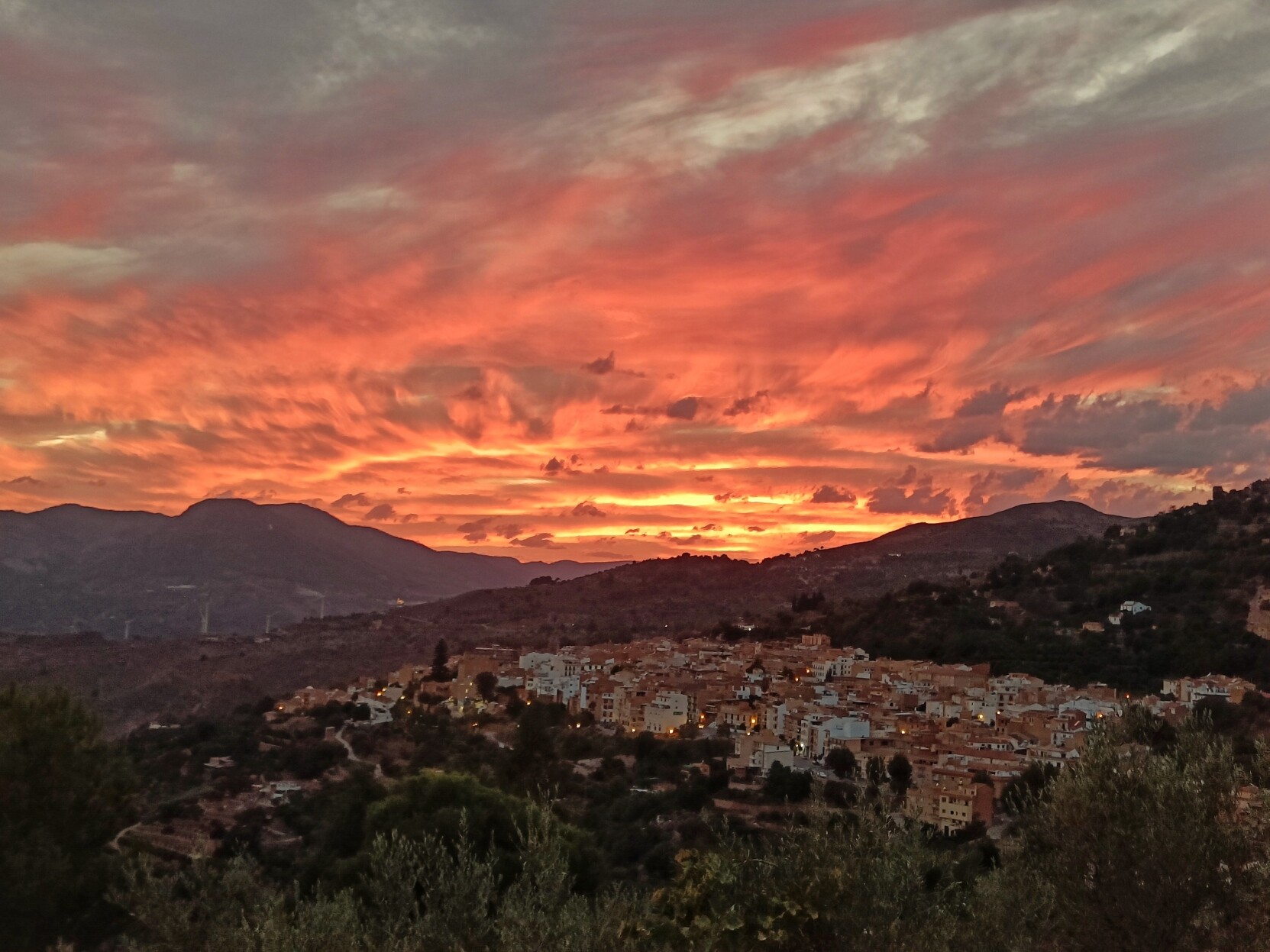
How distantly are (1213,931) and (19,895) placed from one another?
16.9m

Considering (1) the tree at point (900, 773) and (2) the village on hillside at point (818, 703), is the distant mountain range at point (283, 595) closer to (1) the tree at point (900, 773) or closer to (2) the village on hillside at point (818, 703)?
(2) the village on hillside at point (818, 703)

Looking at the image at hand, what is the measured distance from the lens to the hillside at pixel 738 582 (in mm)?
99812

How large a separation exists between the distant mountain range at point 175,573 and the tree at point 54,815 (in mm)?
97925

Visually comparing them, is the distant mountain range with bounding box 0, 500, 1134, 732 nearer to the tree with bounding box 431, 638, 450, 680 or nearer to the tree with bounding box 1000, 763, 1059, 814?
the tree with bounding box 431, 638, 450, 680

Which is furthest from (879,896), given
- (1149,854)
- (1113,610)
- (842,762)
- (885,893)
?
(1113,610)

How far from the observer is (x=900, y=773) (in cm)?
3503

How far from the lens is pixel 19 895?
1714 cm

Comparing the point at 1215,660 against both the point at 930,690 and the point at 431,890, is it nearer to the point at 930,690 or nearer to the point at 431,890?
the point at 930,690

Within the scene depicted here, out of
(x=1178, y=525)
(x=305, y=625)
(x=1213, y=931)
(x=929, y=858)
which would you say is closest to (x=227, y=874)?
(x=929, y=858)

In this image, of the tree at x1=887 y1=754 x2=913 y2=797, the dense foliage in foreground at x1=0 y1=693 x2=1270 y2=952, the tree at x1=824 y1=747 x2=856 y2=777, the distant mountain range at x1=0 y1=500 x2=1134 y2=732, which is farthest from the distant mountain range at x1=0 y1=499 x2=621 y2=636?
the dense foliage in foreground at x1=0 y1=693 x2=1270 y2=952

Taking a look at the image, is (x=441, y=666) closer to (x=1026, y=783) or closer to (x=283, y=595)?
(x=1026, y=783)

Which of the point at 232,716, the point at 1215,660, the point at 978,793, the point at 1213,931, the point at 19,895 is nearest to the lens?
the point at 1213,931

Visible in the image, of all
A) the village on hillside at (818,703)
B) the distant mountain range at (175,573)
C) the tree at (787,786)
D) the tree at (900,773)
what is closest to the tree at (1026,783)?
Result: the village on hillside at (818,703)

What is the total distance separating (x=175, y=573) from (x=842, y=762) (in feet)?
401
